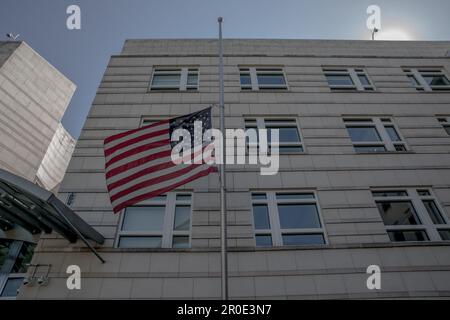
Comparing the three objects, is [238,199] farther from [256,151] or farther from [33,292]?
[33,292]

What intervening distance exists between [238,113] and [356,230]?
593cm

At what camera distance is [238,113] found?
37.6 feet

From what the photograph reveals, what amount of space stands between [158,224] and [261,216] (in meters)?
3.13

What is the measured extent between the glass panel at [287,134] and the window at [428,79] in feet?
21.9

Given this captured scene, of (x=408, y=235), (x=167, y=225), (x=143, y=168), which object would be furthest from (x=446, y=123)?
(x=143, y=168)

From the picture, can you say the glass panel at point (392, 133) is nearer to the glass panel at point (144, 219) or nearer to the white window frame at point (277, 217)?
the white window frame at point (277, 217)

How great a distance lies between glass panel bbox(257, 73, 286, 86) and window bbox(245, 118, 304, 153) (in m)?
2.43

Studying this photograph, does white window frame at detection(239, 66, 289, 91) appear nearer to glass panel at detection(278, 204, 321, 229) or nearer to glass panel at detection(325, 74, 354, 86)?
glass panel at detection(325, 74, 354, 86)

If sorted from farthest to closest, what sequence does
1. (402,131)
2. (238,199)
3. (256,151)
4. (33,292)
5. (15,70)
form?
1. (15,70)
2. (402,131)
3. (256,151)
4. (238,199)
5. (33,292)

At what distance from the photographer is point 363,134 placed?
11312 millimetres

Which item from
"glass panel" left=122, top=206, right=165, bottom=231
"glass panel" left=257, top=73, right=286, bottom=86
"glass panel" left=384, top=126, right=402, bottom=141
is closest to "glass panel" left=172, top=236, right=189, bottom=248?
"glass panel" left=122, top=206, right=165, bottom=231

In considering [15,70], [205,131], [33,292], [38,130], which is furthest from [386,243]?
[15,70]

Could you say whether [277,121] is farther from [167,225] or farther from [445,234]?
[445,234]

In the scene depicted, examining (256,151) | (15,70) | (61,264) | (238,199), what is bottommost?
(61,264)
